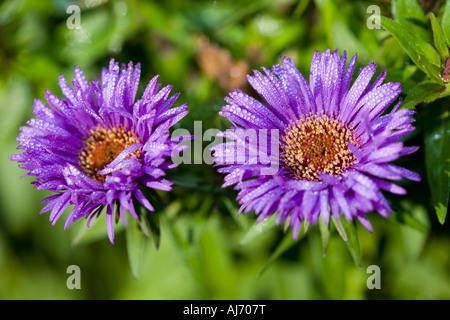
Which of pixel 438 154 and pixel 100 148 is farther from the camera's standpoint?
pixel 100 148

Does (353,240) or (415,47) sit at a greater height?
(415,47)

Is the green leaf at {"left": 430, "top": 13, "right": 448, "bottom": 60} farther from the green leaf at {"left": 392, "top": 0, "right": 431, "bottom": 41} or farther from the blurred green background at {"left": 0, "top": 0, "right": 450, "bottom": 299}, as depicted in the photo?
the blurred green background at {"left": 0, "top": 0, "right": 450, "bottom": 299}

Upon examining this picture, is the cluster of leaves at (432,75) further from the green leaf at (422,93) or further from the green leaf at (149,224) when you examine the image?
the green leaf at (149,224)

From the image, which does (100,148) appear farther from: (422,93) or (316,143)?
(422,93)

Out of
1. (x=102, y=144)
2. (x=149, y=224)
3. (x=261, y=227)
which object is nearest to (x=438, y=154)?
(x=261, y=227)

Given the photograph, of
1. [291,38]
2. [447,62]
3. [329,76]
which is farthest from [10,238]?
[447,62]

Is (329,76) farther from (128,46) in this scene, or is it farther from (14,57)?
(14,57)
